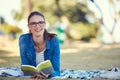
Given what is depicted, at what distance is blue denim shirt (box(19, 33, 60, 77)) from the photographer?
2342 mm

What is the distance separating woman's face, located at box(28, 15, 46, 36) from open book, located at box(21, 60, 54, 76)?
287 millimetres

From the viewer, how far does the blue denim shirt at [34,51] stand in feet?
7.68

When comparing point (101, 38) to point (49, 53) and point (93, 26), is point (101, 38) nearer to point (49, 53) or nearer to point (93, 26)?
point (93, 26)

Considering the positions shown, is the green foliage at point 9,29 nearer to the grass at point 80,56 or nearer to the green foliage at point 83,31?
the grass at point 80,56

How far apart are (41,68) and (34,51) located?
27cm

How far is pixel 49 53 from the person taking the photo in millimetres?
2350

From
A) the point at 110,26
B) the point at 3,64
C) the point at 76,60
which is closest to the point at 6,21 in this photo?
the point at 3,64

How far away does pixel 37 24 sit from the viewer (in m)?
2.24

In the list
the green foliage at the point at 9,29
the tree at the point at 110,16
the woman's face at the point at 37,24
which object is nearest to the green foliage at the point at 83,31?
the tree at the point at 110,16

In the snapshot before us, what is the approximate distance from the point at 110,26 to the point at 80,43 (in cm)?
58

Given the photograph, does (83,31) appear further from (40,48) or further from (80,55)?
(40,48)

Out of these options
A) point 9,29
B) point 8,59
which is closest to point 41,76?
point 8,59

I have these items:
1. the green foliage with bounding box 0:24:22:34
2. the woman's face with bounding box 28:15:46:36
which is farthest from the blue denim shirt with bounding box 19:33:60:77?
the green foliage with bounding box 0:24:22:34

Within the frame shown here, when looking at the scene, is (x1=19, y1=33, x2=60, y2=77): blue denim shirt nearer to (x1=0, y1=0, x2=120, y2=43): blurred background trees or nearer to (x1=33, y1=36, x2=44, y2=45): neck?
(x1=33, y1=36, x2=44, y2=45): neck
